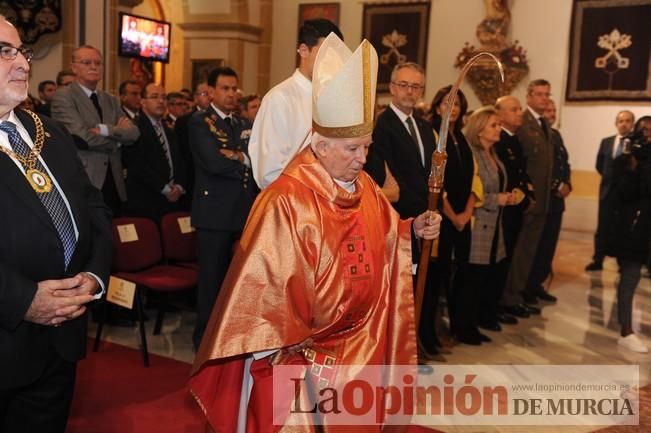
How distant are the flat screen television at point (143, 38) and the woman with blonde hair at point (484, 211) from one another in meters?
6.33

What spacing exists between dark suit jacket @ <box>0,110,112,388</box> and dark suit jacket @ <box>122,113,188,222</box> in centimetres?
287

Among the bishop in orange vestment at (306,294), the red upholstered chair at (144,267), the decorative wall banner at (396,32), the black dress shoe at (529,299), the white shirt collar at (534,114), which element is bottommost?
the black dress shoe at (529,299)

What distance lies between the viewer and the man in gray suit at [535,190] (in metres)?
5.73

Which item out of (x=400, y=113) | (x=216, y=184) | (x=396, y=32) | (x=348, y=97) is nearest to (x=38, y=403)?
(x=348, y=97)

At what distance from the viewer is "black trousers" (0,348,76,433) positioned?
6.88 feet

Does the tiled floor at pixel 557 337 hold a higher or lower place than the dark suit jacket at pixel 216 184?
lower

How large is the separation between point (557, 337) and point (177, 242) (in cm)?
288

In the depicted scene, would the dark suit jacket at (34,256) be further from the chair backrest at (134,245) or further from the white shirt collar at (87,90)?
the white shirt collar at (87,90)

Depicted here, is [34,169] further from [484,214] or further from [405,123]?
[484,214]

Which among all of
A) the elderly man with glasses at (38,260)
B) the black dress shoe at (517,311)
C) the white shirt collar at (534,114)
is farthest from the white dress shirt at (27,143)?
the white shirt collar at (534,114)

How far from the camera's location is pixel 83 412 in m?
3.34

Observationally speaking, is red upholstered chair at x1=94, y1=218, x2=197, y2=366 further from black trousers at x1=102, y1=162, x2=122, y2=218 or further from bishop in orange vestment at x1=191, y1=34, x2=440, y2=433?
bishop in orange vestment at x1=191, y1=34, x2=440, y2=433

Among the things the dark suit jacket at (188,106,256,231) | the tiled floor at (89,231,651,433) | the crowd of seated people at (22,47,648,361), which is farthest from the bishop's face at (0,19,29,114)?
the tiled floor at (89,231,651,433)

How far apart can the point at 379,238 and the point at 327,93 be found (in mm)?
Result: 540
